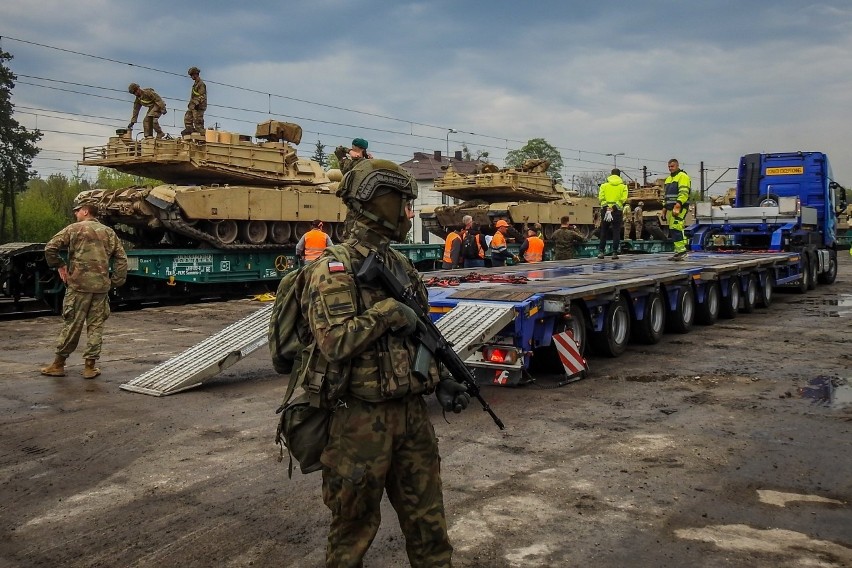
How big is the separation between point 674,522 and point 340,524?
2060 mm

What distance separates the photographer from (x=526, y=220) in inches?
997

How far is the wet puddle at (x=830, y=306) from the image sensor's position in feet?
45.0

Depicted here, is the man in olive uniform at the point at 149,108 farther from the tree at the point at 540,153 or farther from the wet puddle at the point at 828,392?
the tree at the point at 540,153

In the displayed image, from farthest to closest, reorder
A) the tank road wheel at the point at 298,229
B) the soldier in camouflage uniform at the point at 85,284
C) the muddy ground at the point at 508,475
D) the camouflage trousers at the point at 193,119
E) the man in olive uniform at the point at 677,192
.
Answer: the tank road wheel at the point at 298,229 → the camouflage trousers at the point at 193,119 → the man in olive uniform at the point at 677,192 → the soldier in camouflage uniform at the point at 85,284 → the muddy ground at the point at 508,475

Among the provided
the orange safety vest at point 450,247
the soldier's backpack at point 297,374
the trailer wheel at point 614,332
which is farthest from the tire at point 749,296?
the soldier's backpack at point 297,374

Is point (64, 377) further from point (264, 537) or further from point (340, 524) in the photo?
point (340, 524)

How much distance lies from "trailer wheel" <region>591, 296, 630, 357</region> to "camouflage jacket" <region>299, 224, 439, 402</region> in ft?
20.0

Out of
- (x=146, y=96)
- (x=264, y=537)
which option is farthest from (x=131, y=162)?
(x=264, y=537)

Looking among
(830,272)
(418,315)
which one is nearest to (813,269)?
(830,272)

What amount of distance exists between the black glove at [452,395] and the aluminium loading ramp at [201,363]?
500 cm

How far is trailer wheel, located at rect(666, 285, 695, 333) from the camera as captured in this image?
10.9 metres

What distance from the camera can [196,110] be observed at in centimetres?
1884

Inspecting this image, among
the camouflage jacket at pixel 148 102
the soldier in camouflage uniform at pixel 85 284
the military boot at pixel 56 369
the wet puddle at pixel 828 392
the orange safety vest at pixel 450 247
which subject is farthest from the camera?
the camouflage jacket at pixel 148 102

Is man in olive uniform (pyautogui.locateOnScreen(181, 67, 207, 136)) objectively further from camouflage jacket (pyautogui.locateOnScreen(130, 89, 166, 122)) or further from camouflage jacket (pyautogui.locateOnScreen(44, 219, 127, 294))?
camouflage jacket (pyautogui.locateOnScreen(44, 219, 127, 294))
